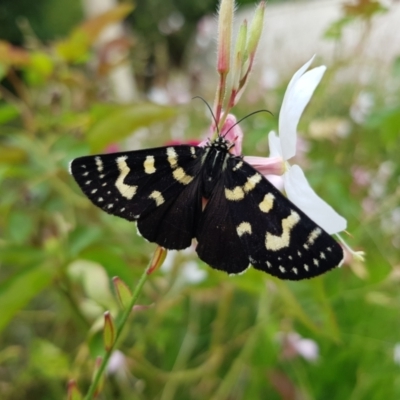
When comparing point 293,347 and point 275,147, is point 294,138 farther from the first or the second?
point 293,347

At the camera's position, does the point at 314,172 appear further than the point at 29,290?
Yes

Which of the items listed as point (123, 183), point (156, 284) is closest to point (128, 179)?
point (123, 183)

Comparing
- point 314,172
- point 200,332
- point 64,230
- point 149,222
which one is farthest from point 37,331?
point 149,222

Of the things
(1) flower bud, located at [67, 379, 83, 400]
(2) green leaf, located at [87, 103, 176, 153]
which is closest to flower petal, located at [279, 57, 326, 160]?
(1) flower bud, located at [67, 379, 83, 400]

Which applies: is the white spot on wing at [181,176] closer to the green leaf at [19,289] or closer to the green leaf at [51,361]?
the green leaf at [19,289]

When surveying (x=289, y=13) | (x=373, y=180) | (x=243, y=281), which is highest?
(x=289, y=13)

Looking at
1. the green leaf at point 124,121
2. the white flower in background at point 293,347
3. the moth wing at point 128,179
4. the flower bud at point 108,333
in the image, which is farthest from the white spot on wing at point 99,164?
the white flower in background at point 293,347

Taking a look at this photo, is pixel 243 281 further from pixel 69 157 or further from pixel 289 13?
pixel 289 13
